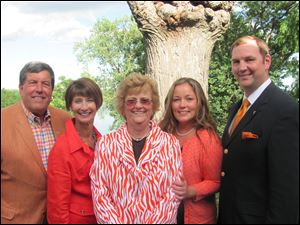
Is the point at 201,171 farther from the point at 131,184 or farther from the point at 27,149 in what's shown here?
the point at 27,149

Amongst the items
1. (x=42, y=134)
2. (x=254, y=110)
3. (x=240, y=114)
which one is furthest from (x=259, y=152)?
(x=42, y=134)

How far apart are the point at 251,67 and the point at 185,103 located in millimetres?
583

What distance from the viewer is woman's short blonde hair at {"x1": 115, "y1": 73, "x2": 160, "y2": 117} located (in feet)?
9.80

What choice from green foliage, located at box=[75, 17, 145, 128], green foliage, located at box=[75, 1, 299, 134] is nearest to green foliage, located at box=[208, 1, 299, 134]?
green foliage, located at box=[75, 1, 299, 134]

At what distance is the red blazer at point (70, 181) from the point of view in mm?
2982

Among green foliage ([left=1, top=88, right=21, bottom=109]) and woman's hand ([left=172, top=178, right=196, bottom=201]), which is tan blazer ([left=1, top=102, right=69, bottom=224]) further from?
green foliage ([left=1, top=88, right=21, bottom=109])

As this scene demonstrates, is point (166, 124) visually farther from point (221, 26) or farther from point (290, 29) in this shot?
point (290, 29)

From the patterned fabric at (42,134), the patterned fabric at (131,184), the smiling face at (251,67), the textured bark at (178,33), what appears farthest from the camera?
the textured bark at (178,33)

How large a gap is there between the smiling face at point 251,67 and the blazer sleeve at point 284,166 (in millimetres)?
365

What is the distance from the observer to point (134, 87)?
2986 millimetres

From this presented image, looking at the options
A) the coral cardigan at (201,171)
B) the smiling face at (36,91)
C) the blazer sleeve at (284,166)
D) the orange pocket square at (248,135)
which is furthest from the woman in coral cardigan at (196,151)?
the smiling face at (36,91)

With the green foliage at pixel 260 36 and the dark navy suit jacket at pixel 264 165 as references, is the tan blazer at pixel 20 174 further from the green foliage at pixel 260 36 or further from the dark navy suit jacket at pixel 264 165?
the green foliage at pixel 260 36

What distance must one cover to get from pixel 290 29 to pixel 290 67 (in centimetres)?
177

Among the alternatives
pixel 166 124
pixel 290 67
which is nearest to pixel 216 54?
pixel 290 67
